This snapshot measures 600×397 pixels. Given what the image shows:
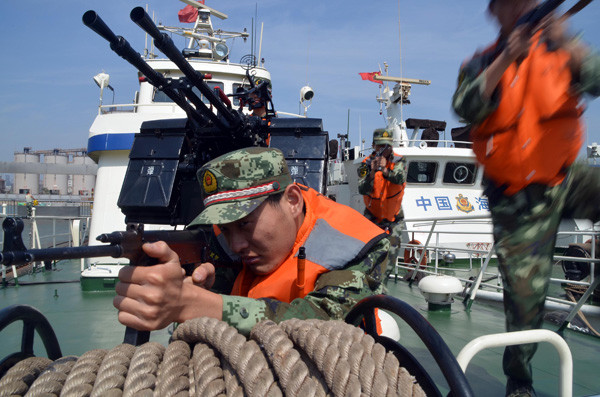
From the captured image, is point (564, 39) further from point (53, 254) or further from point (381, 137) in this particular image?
point (381, 137)

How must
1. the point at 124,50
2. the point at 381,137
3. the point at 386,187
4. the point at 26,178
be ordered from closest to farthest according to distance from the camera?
the point at 124,50, the point at 386,187, the point at 381,137, the point at 26,178

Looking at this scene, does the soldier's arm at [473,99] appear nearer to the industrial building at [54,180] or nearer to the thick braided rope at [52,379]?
the thick braided rope at [52,379]

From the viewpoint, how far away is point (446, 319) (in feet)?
13.1

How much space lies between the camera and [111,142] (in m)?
6.59

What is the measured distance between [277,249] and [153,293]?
56 centimetres

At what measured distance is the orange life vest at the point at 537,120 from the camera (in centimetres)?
156

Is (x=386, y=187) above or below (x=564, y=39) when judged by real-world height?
below

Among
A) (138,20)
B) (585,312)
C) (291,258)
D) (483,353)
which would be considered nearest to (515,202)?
(291,258)

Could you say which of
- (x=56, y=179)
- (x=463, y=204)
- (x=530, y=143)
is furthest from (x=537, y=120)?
(x=56, y=179)

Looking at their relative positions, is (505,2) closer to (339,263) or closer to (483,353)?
(339,263)

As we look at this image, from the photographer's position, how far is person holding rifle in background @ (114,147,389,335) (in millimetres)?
1283

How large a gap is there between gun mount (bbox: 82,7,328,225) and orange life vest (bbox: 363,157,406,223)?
1.46 metres

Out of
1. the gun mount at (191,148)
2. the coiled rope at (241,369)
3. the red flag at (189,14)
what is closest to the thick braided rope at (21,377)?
the coiled rope at (241,369)

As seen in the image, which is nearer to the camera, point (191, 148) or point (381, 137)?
point (191, 148)
